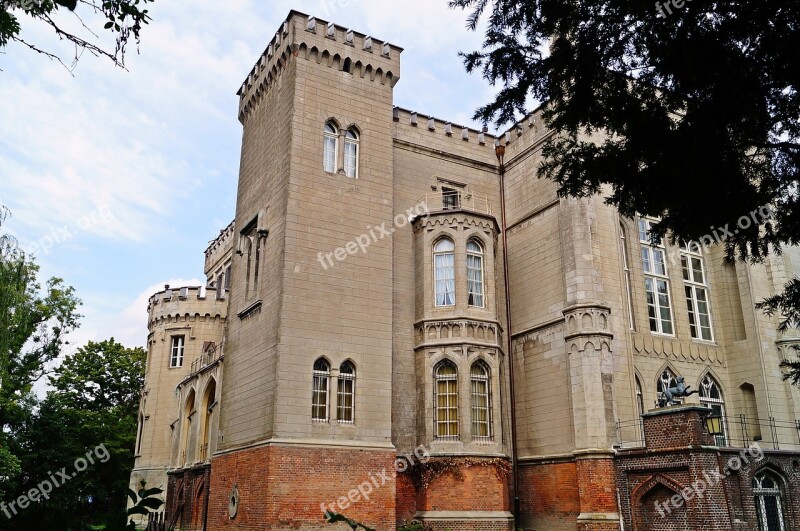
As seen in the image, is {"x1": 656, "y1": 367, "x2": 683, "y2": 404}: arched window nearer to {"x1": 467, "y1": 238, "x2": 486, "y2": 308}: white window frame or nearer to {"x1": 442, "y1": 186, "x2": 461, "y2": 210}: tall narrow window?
{"x1": 467, "y1": 238, "x2": 486, "y2": 308}: white window frame

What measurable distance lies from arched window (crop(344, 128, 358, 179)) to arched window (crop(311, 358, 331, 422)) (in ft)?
20.8

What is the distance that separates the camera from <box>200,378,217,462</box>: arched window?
25.6 m

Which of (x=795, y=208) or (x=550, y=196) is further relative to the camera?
(x=550, y=196)

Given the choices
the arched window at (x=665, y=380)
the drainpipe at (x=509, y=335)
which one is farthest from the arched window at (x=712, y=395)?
the drainpipe at (x=509, y=335)

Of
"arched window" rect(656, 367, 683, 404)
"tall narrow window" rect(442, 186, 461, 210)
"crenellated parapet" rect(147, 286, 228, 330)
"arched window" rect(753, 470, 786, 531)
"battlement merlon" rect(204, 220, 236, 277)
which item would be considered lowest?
"arched window" rect(753, 470, 786, 531)

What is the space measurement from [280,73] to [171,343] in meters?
16.3

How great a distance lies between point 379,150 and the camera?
2283cm

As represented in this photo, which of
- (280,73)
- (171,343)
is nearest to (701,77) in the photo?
(280,73)

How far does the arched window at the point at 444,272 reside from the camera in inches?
876

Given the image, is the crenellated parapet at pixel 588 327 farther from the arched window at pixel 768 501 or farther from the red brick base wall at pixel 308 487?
the red brick base wall at pixel 308 487

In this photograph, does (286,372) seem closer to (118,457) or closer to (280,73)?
(280,73)
